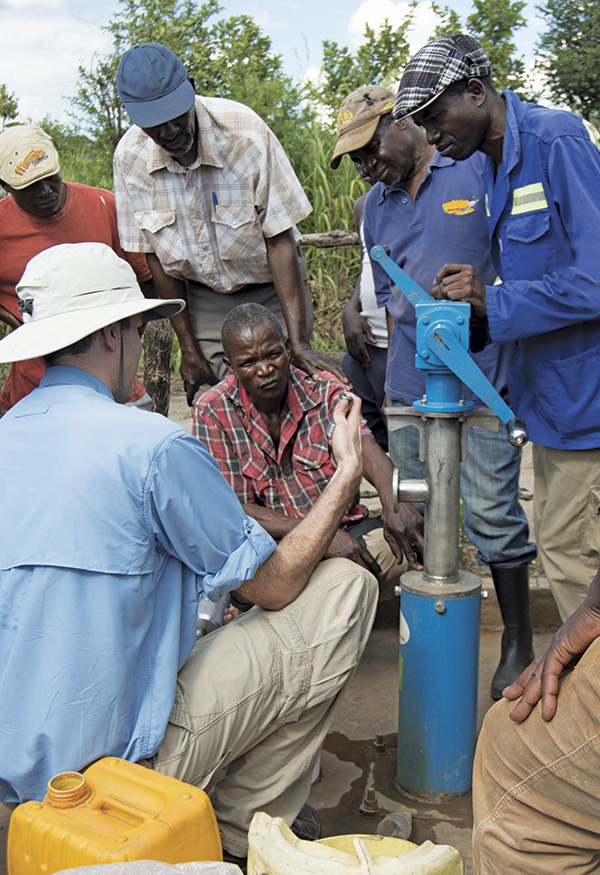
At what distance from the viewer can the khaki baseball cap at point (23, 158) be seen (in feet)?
10.4

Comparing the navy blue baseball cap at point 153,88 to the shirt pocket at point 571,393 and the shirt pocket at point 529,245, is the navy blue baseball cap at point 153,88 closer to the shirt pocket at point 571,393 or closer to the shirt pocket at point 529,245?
the shirt pocket at point 529,245

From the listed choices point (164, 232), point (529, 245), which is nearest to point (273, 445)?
point (164, 232)

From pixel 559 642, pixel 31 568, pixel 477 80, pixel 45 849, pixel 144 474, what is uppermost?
pixel 477 80

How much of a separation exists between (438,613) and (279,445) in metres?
0.88

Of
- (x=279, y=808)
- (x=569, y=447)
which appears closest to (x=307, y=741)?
(x=279, y=808)

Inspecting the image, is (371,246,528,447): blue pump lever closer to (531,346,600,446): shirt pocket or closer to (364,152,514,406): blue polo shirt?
(531,346,600,446): shirt pocket

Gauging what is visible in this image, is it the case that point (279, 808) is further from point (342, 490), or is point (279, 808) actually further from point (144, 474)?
point (144, 474)

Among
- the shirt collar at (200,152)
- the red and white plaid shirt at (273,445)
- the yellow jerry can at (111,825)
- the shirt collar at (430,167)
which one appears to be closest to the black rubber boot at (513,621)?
the red and white plaid shirt at (273,445)

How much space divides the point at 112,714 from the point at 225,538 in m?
0.43

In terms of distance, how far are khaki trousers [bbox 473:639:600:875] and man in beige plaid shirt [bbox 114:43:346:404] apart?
1.81 meters

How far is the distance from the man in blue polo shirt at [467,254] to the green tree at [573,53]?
32.3 ft

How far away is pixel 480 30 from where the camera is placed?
35.2ft

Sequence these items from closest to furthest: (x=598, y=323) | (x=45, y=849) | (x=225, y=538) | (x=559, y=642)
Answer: (x=45, y=849) < (x=559, y=642) < (x=225, y=538) < (x=598, y=323)

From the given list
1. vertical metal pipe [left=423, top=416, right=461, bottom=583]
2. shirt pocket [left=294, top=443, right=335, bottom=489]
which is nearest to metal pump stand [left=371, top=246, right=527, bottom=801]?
vertical metal pipe [left=423, top=416, right=461, bottom=583]
